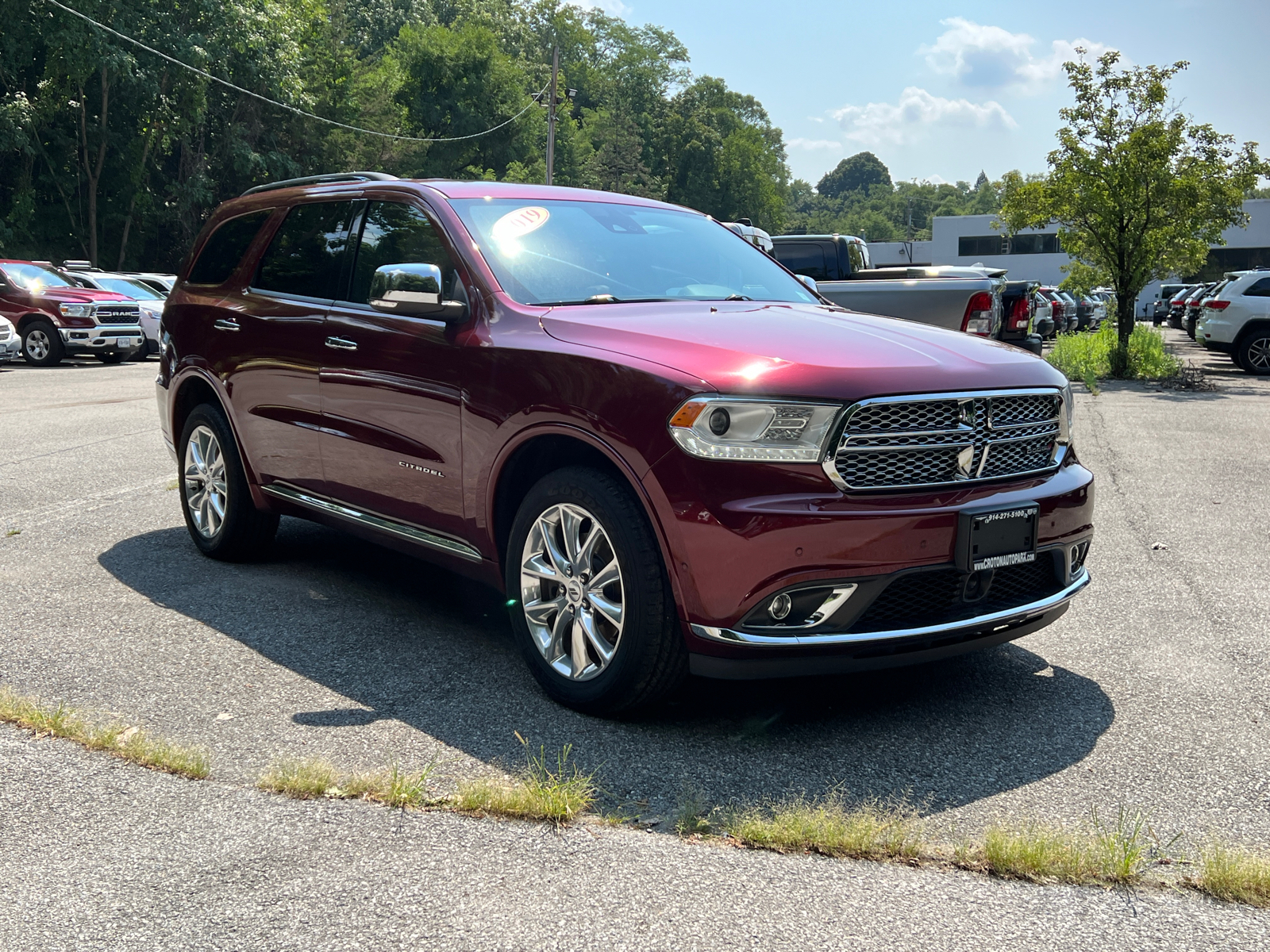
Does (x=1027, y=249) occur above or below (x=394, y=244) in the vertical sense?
above

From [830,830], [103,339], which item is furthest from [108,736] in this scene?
[103,339]

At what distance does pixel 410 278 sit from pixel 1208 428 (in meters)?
11.5

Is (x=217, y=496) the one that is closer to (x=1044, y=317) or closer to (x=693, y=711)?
(x=693, y=711)

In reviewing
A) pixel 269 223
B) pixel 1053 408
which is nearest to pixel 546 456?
pixel 1053 408

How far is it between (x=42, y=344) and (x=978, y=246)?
7529 cm

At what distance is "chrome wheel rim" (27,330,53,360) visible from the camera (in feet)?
72.6

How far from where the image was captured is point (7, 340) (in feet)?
65.4

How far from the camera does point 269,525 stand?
6.38m

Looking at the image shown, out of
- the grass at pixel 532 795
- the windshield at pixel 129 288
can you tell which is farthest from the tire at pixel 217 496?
the windshield at pixel 129 288

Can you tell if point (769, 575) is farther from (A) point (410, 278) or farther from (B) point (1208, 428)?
(B) point (1208, 428)

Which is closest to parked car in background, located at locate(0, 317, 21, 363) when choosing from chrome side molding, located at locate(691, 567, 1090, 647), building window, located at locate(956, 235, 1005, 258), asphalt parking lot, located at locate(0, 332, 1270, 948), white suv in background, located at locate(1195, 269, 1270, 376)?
asphalt parking lot, located at locate(0, 332, 1270, 948)

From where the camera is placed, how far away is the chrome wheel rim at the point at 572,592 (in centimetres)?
407

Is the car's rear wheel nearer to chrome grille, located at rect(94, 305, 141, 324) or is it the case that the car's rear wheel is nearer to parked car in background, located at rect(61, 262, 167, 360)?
parked car in background, located at rect(61, 262, 167, 360)

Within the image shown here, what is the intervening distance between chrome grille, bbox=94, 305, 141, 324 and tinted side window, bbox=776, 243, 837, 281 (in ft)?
42.2
